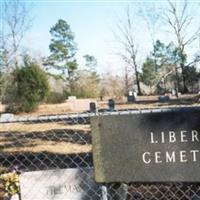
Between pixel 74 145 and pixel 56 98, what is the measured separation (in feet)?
103

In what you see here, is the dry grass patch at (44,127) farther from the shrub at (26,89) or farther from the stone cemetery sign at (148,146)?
the stone cemetery sign at (148,146)

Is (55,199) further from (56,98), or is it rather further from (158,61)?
(158,61)

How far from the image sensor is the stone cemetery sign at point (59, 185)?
5012 mm

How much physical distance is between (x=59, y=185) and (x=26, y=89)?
24891 mm

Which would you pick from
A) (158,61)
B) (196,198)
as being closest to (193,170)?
(196,198)

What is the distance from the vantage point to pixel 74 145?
36.0 feet

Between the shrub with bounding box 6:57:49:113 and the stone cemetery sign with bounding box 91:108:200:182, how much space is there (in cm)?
2656

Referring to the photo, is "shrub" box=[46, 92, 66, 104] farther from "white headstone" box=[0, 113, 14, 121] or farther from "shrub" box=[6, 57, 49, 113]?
"white headstone" box=[0, 113, 14, 121]

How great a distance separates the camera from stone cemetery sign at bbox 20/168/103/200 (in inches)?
197

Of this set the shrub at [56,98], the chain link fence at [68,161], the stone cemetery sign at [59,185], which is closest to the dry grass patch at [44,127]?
the chain link fence at [68,161]

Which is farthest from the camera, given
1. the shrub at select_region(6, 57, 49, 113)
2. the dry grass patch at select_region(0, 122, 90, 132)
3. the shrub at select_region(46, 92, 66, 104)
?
the shrub at select_region(46, 92, 66, 104)

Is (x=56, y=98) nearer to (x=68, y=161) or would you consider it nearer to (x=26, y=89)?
(x=26, y=89)

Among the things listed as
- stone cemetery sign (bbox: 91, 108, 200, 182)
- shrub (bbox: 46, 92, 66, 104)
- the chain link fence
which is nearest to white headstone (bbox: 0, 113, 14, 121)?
the chain link fence

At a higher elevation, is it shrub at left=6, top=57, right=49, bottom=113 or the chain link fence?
shrub at left=6, top=57, right=49, bottom=113
